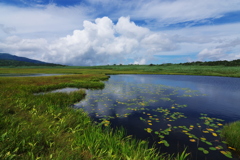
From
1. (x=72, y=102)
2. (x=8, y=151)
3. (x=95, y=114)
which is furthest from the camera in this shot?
(x=72, y=102)

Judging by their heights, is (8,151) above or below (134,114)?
above

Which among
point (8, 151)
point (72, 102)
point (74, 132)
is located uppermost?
point (8, 151)

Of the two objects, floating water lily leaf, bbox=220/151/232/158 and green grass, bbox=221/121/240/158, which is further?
green grass, bbox=221/121/240/158

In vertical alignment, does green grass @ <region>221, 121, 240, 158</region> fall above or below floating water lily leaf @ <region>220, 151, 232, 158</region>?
above

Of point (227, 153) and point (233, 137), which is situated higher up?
point (233, 137)

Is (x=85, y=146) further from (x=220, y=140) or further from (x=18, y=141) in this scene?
(x=220, y=140)

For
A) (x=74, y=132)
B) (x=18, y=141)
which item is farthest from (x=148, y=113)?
(x=18, y=141)

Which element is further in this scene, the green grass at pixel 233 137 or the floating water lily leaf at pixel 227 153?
the green grass at pixel 233 137

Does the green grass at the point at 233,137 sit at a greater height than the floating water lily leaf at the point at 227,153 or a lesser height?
greater

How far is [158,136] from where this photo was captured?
8.43m

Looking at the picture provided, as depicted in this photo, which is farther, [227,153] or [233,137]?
[233,137]

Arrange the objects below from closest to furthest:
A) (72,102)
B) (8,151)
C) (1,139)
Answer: (8,151), (1,139), (72,102)

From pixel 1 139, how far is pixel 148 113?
10.7 m

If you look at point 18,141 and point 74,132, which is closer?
point 18,141
